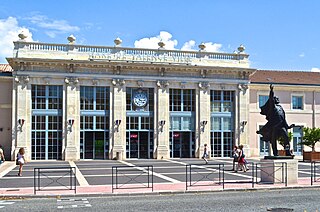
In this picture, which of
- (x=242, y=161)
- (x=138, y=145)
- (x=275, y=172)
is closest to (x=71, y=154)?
(x=138, y=145)

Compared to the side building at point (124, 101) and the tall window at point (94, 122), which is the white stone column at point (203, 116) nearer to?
the side building at point (124, 101)

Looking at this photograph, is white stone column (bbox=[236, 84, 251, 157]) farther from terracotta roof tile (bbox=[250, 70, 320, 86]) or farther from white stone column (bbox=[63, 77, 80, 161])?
white stone column (bbox=[63, 77, 80, 161])

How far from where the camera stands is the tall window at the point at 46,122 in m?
34.5

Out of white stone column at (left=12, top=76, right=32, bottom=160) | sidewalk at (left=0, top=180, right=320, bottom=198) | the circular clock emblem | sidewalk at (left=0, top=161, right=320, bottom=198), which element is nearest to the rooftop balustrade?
white stone column at (left=12, top=76, right=32, bottom=160)

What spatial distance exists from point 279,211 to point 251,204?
1407 mm

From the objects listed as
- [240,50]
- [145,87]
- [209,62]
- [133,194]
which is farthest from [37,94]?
[133,194]

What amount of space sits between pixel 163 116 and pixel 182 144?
306 centimetres

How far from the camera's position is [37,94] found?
3475cm

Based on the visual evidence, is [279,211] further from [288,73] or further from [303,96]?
[288,73]

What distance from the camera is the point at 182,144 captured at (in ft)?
124

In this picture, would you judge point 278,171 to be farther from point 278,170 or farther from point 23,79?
point 23,79

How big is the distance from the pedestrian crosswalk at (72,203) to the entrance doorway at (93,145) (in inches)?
828

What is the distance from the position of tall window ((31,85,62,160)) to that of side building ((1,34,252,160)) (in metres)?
0.08

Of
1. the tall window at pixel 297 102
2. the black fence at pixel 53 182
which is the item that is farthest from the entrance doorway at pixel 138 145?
the black fence at pixel 53 182
